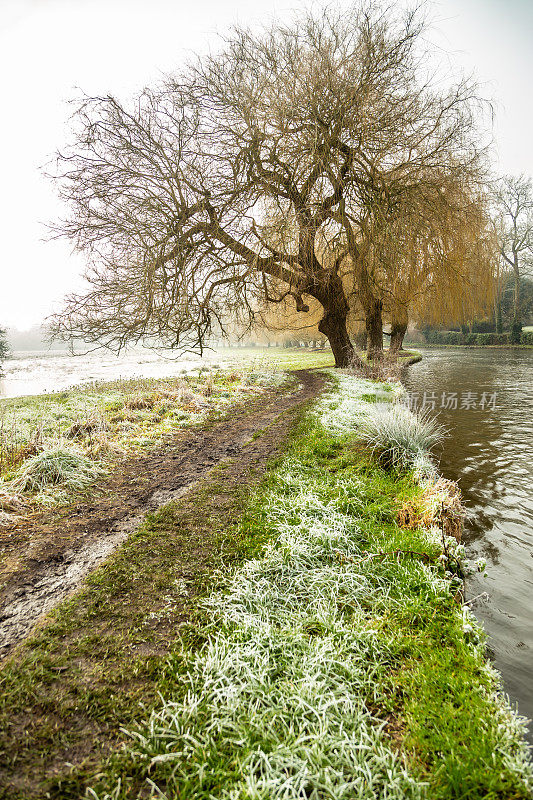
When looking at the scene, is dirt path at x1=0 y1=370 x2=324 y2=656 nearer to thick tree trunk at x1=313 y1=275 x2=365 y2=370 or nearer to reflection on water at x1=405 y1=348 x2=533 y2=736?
reflection on water at x1=405 y1=348 x2=533 y2=736

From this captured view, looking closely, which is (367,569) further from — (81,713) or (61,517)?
(61,517)

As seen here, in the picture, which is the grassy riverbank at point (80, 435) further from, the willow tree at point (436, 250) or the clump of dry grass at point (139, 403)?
the willow tree at point (436, 250)

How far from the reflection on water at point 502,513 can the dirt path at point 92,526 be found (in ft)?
9.79

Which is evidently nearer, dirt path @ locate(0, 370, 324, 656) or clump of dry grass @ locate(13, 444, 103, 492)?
dirt path @ locate(0, 370, 324, 656)

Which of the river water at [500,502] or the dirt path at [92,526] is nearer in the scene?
the river water at [500,502]

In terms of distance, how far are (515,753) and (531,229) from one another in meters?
36.5

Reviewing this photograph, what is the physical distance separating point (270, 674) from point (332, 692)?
14.0 inches

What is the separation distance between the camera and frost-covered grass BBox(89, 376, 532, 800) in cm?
148

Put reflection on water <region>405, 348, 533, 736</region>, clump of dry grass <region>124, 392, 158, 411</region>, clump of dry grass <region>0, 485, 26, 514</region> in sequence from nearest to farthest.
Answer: reflection on water <region>405, 348, 533, 736</region>
clump of dry grass <region>0, 485, 26, 514</region>
clump of dry grass <region>124, 392, 158, 411</region>

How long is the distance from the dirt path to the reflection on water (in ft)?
9.79

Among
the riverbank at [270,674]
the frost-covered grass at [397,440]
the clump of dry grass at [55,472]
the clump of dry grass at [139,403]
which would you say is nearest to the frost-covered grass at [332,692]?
the riverbank at [270,674]

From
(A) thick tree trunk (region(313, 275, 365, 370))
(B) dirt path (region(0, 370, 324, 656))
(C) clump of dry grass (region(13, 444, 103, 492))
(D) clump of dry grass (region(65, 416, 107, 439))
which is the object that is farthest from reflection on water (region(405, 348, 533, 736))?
(A) thick tree trunk (region(313, 275, 365, 370))

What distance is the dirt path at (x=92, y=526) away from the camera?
104 inches

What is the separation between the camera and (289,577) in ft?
8.88
